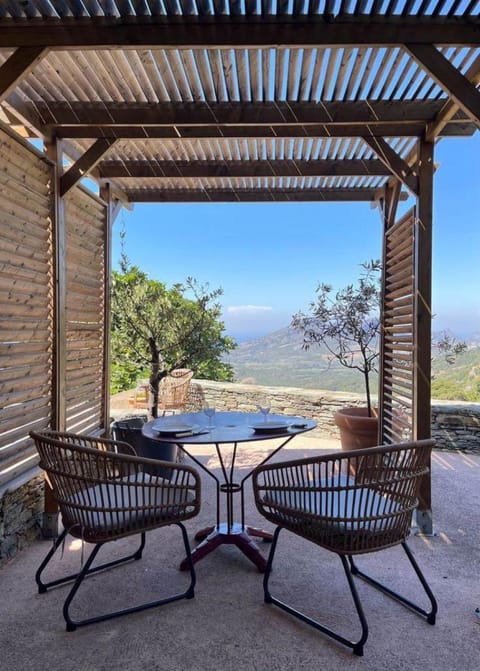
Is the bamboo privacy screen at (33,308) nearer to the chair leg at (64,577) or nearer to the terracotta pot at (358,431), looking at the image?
the chair leg at (64,577)

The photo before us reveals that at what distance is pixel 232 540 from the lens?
2.44 m

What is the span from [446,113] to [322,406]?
3.79m

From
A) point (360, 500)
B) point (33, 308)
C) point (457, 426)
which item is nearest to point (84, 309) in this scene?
point (33, 308)

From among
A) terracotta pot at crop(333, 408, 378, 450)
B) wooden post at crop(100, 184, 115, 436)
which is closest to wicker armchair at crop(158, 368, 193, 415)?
wooden post at crop(100, 184, 115, 436)

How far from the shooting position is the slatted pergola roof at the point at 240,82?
1939 millimetres

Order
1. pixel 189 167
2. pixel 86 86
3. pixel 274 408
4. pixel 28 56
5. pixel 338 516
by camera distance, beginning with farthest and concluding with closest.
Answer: pixel 274 408, pixel 189 167, pixel 86 86, pixel 28 56, pixel 338 516

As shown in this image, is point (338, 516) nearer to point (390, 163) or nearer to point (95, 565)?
point (95, 565)

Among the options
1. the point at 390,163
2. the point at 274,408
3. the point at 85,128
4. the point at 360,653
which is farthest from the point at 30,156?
the point at 274,408

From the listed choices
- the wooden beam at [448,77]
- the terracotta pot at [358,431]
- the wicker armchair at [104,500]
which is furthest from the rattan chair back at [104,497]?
the terracotta pot at [358,431]

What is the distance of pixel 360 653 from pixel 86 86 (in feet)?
10.1

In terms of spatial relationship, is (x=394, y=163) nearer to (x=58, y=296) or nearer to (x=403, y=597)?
(x=58, y=296)

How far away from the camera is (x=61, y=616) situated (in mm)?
1893

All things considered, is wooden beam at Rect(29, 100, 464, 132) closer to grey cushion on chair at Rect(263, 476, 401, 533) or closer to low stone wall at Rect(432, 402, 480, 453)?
grey cushion on chair at Rect(263, 476, 401, 533)

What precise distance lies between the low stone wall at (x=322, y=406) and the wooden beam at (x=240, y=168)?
2727 mm
